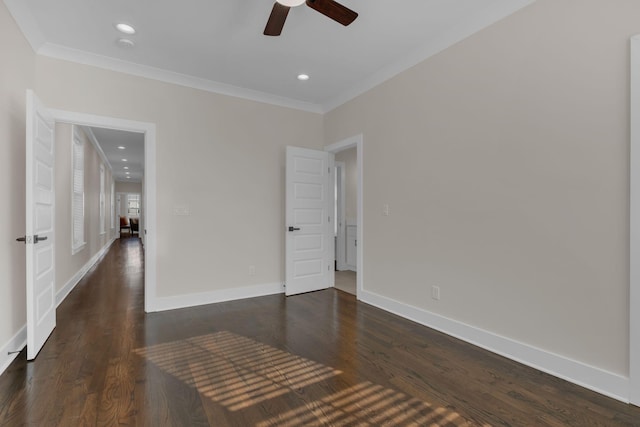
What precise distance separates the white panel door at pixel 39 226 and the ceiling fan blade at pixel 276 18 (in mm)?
1801

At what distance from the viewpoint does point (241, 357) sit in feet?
8.06

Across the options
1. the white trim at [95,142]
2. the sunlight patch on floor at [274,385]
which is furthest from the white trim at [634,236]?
the white trim at [95,142]

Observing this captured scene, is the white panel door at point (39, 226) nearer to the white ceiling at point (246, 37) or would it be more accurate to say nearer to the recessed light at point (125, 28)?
the white ceiling at point (246, 37)

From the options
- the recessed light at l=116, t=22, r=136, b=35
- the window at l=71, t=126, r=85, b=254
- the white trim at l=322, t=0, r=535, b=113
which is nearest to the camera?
the white trim at l=322, t=0, r=535, b=113

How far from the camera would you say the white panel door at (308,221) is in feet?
14.0

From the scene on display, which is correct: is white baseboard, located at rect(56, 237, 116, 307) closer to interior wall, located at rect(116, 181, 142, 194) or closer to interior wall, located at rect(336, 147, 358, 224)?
interior wall, located at rect(336, 147, 358, 224)

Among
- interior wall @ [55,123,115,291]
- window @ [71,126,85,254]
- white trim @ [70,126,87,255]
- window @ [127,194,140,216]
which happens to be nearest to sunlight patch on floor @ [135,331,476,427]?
interior wall @ [55,123,115,291]

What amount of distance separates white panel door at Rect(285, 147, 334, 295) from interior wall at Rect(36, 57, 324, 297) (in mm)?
255

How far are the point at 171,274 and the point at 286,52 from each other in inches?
109

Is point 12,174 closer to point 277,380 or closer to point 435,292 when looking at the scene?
point 277,380

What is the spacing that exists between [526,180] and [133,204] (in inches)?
693

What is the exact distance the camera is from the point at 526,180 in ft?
7.73

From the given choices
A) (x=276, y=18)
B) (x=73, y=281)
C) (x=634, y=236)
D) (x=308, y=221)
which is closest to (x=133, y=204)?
(x=73, y=281)

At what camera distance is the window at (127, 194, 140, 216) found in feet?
51.3
